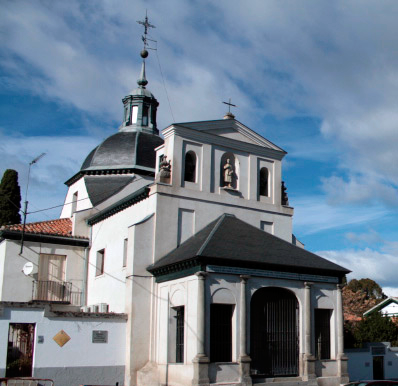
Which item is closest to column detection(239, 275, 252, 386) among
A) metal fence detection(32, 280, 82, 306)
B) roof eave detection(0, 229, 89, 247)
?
metal fence detection(32, 280, 82, 306)

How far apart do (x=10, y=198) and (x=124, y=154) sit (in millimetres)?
9295

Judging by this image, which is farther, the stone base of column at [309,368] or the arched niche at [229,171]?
the arched niche at [229,171]

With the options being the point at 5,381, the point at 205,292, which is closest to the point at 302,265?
the point at 205,292

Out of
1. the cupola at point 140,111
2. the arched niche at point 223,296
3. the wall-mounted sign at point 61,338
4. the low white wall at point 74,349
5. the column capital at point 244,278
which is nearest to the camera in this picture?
the arched niche at point 223,296

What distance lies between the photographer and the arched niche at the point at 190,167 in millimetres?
24438

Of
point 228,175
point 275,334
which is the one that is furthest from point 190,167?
point 275,334

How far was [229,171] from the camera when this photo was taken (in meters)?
25.0

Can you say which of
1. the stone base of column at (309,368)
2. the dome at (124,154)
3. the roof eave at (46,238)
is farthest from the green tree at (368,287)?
the stone base of column at (309,368)

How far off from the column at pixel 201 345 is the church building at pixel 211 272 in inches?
1.4

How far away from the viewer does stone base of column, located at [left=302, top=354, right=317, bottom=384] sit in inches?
814

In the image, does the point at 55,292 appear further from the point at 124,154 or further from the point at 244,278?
the point at 244,278

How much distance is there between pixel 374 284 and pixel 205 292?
7761cm

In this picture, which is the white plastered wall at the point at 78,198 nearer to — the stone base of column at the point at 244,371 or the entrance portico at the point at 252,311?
the entrance portico at the point at 252,311

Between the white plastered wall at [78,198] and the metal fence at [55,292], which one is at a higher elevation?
the white plastered wall at [78,198]
